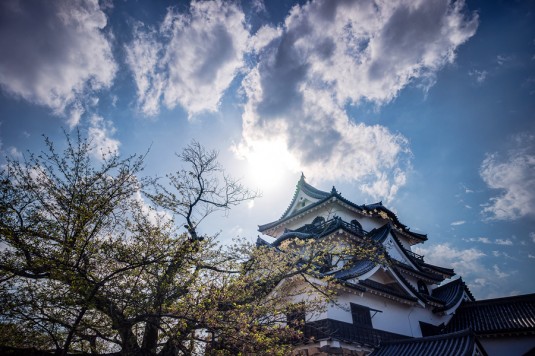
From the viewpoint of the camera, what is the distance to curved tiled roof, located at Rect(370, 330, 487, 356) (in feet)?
34.4

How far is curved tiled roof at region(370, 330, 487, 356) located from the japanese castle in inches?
1.3

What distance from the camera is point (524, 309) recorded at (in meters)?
18.3

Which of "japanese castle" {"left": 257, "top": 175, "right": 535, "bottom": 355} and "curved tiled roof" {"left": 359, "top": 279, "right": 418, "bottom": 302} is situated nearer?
"japanese castle" {"left": 257, "top": 175, "right": 535, "bottom": 355}

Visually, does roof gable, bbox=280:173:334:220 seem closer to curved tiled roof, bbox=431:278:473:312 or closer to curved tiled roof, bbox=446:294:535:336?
curved tiled roof, bbox=431:278:473:312

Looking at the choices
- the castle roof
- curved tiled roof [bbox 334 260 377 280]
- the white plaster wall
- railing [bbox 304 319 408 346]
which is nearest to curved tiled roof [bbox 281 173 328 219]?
the castle roof

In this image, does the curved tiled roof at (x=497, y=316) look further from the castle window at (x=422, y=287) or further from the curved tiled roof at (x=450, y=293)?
the castle window at (x=422, y=287)

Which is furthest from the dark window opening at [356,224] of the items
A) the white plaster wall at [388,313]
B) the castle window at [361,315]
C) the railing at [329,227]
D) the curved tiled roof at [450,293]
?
the castle window at [361,315]

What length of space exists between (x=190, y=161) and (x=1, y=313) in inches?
285

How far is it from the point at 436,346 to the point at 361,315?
426 centimetres

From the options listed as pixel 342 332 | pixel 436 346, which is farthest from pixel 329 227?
pixel 436 346

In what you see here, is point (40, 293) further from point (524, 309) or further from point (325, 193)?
point (524, 309)

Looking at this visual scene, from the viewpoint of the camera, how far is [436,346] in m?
11.3

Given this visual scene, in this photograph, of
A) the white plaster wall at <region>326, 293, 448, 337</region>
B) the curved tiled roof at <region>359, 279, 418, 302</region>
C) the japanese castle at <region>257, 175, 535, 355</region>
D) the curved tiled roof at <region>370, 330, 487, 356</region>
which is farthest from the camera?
the curved tiled roof at <region>359, 279, 418, 302</region>

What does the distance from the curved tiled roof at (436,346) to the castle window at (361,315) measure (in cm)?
198
